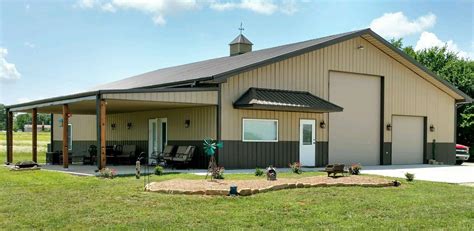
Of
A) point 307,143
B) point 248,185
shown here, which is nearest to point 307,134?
point 307,143

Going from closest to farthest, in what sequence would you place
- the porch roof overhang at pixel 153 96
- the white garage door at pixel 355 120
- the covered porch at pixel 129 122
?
1. the porch roof overhang at pixel 153 96
2. the covered porch at pixel 129 122
3. the white garage door at pixel 355 120

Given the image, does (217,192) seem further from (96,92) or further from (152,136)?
(152,136)

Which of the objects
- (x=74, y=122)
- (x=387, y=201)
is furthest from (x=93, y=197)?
(x=74, y=122)

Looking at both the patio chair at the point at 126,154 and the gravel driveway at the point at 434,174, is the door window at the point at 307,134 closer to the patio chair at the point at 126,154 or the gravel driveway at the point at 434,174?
the gravel driveway at the point at 434,174

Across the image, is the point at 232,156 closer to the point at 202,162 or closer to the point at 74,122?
the point at 202,162

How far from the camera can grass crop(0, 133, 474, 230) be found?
7.32m

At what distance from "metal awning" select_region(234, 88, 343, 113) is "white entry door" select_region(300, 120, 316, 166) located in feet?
3.08

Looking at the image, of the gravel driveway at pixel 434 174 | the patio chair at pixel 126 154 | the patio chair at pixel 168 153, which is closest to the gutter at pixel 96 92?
the patio chair at pixel 168 153

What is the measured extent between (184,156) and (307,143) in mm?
4533

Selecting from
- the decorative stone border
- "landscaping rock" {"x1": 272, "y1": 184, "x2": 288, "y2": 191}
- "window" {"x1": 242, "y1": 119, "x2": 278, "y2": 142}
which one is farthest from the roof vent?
"landscaping rock" {"x1": 272, "y1": 184, "x2": 288, "y2": 191}

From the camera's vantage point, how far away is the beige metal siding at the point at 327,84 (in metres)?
16.8

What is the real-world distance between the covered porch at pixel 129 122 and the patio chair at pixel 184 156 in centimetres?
34

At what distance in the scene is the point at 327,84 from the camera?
1934 cm

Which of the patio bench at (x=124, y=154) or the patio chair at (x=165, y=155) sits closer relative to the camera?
the patio chair at (x=165, y=155)
